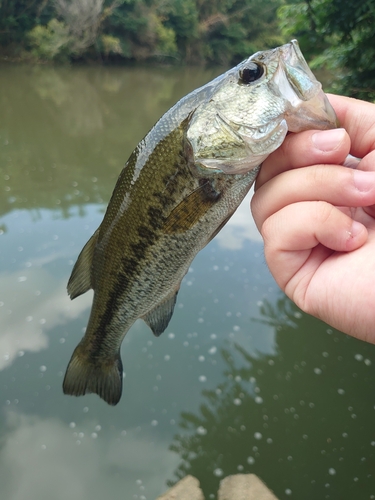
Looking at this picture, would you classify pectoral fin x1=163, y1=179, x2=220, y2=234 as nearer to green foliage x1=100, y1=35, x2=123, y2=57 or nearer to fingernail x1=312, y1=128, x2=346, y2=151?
fingernail x1=312, y1=128, x2=346, y2=151

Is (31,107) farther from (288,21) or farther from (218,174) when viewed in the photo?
(218,174)

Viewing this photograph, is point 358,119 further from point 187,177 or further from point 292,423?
point 292,423

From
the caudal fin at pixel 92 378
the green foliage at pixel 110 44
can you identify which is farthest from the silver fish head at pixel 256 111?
the green foliage at pixel 110 44

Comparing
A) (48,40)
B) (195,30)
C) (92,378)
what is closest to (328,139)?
(92,378)

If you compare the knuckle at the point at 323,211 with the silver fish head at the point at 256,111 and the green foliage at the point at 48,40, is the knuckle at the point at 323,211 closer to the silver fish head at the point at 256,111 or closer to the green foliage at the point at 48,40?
the silver fish head at the point at 256,111

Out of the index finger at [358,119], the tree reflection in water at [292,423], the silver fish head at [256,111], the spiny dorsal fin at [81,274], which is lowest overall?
the tree reflection in water at [292,423]

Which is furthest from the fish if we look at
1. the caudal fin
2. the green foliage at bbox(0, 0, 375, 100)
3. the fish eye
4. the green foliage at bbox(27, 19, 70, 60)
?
the green foliage at bbox(27, 19, 70, 60)
